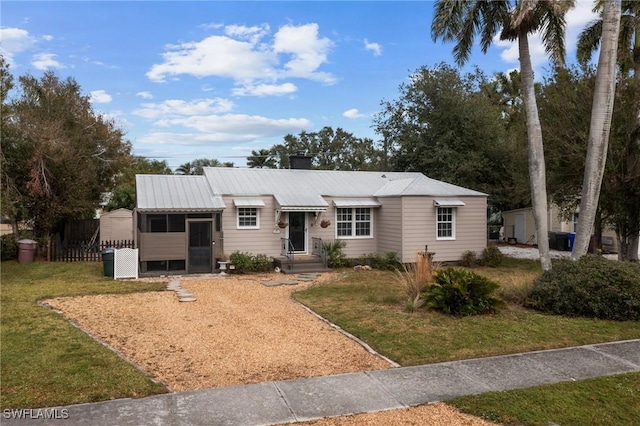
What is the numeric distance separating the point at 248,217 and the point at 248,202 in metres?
0.65

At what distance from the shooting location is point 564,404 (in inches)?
204

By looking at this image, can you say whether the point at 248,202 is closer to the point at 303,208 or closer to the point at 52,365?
the point at 303,208

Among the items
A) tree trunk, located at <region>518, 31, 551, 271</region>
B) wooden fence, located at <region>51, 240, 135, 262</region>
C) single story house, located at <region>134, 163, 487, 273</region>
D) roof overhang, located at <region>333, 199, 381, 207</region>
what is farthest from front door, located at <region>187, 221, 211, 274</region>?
tree trunk, located at <region>518, 31, 551, 271</region>

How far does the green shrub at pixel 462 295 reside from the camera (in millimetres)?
9492

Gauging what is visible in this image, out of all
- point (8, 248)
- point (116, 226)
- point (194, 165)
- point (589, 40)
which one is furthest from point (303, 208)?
point (194, 165)

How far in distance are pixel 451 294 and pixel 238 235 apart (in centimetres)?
1037

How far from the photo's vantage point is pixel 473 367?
643cm

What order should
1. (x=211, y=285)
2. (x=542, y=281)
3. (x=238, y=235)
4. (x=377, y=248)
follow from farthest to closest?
1. (x=377, y=248)
2. (x=238, y=235)
3. (x=211, y=285)
4. (x=542, y=281)

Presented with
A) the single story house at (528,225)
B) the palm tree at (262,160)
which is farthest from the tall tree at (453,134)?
the palm tree at (262,160)

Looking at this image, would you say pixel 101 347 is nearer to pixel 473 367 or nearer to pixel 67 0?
pixel 473 367

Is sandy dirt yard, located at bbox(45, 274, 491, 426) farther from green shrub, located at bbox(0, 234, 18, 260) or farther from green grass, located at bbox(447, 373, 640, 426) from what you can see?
green shrub, located at bbox(0, 234, 18, 260)

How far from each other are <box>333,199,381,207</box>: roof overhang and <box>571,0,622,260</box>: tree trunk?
30.4ft

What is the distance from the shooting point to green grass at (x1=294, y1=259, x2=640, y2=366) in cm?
722

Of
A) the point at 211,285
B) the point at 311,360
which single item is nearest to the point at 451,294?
the point at 311,360
